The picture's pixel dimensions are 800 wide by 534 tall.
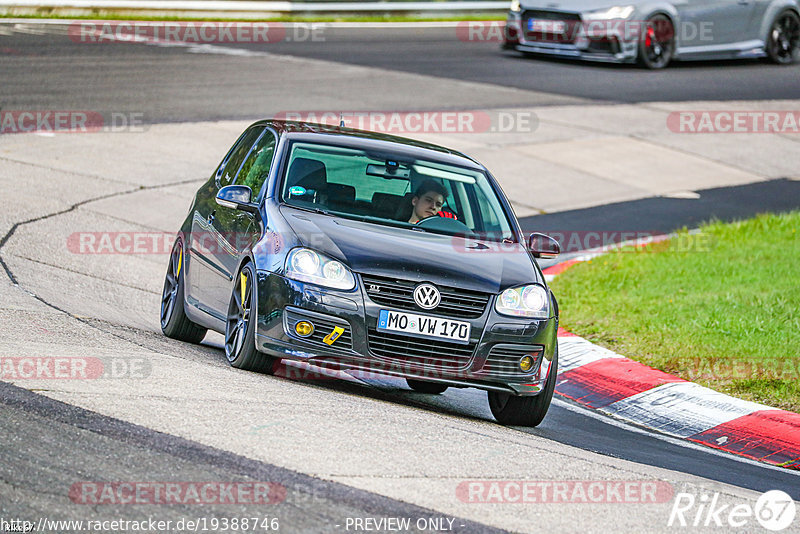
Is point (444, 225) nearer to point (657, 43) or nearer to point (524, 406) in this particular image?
point (524, 406)

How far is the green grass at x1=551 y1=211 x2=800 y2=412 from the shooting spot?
933 centimetres

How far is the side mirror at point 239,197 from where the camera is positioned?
26.3 ft

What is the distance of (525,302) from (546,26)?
1775cm

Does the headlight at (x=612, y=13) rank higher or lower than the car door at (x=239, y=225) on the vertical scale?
higher

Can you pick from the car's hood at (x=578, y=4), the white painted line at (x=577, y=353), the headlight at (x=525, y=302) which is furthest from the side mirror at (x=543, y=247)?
the car's hood at (x=578, y=4)

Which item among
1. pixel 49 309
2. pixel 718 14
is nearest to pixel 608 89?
pixel 718 14

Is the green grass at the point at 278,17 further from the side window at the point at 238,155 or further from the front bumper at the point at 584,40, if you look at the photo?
the side window at the point at 238,155

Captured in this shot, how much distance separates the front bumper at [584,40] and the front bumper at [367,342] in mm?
17123

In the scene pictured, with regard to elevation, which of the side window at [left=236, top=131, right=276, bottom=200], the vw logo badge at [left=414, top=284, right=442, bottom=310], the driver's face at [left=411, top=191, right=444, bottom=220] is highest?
the side window at [left=236, top=131, right=276, bottom=200]

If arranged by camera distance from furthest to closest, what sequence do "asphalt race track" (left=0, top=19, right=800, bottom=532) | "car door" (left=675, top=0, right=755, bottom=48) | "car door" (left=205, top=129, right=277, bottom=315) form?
"car door" (left=675, top=0, right=755, bottom=48) → "car door" (left=205, top=129, right=277, bottom=315) → "asphalt race track" (left=0, top=19, right=800, bottom=532)

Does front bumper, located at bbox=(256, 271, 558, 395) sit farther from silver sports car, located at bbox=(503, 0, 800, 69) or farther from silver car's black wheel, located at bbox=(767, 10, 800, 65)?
silver car's black wheel, located at bbox=(767, 10, 800, 65)

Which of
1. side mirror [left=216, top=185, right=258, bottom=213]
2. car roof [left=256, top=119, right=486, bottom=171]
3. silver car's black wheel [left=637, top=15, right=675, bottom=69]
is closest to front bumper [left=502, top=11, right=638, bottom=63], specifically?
silver car's black wheel [left=637, top=15, right=675, bottom=69]

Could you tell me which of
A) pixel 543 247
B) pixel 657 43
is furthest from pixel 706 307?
pixel 657 43

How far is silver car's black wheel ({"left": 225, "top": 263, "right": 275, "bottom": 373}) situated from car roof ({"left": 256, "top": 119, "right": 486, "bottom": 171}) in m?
1.33
